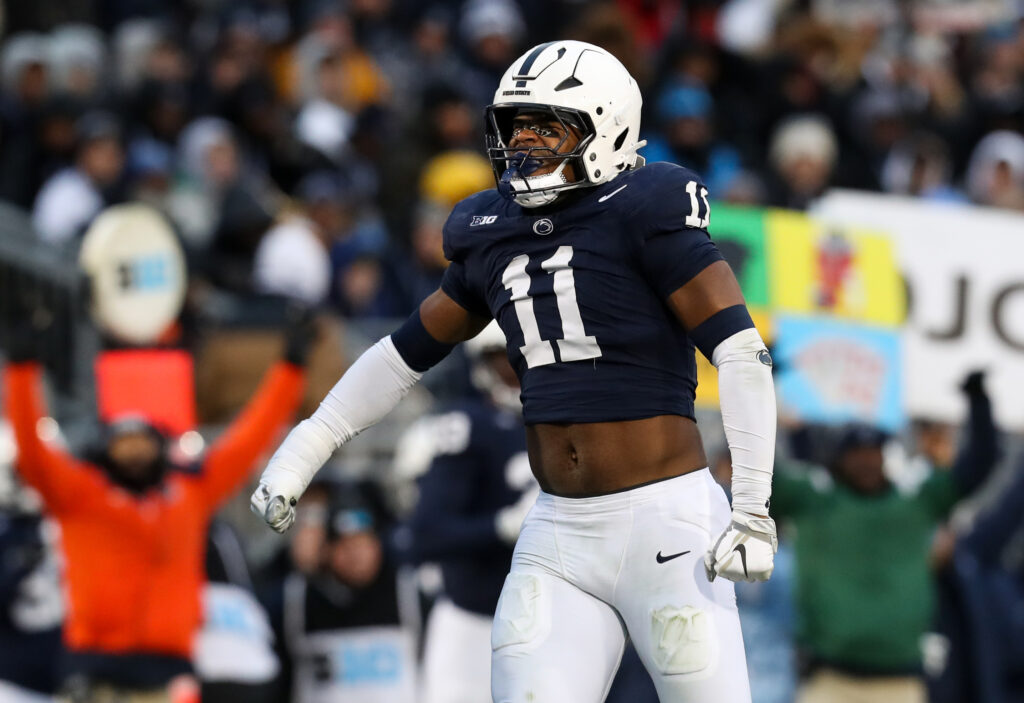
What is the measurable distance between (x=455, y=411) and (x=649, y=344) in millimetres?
3202

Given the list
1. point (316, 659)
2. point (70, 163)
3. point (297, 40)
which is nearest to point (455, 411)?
point (316, 659)

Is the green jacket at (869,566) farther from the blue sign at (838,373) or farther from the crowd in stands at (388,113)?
the crowd in stands at (388,113)

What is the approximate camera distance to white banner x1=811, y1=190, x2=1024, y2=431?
9352 mm

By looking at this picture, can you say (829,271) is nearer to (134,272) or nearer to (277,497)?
(134,272)

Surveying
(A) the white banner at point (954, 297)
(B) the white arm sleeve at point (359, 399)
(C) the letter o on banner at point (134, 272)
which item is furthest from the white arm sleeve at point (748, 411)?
(C) the letter o on banner at point (134, 272)

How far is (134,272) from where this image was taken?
9.02m

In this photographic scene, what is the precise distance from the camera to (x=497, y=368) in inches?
317

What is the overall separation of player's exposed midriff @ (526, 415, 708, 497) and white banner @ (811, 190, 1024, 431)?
452 cm

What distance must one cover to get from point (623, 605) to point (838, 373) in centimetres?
437

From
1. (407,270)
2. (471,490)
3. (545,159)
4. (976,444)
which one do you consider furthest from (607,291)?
(407,270)

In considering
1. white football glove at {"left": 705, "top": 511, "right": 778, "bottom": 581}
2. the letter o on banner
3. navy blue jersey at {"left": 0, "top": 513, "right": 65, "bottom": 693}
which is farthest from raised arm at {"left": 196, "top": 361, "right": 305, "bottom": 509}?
white football glove at {"left": 705, "top": 511, "right": 778, "bottom": 581}

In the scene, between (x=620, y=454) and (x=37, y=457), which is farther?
(x=37, y=457)

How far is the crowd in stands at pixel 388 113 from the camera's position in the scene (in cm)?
1119

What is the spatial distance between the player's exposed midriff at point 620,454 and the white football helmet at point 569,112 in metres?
0.64
